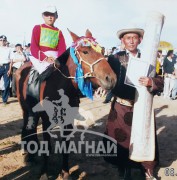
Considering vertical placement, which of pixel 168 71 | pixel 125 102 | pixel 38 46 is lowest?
pixel 168 71

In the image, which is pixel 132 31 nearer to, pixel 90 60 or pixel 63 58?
pixel 90 60

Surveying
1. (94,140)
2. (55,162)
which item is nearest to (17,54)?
(94,140)

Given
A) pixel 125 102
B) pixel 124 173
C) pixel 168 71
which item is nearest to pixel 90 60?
pixel 125 102

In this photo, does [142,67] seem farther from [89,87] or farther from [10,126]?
[10,126]

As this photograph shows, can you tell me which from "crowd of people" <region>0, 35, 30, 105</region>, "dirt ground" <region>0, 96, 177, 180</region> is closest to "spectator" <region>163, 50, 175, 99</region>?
"dirt ground" <region>0, 96, 177, 180</region>

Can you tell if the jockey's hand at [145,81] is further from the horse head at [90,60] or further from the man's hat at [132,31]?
the man's hat at [132,31]

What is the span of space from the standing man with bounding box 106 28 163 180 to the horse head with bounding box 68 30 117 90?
379mm

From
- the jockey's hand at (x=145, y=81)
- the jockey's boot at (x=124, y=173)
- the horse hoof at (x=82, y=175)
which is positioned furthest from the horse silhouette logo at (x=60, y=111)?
the jockey's hand at (x=145, y=81)

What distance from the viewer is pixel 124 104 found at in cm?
490

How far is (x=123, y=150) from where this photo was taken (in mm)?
4938

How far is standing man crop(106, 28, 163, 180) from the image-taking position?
4.74 metres

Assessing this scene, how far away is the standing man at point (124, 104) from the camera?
4.74 m

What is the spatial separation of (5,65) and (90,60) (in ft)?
27.5

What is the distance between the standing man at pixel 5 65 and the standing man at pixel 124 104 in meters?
7.83
